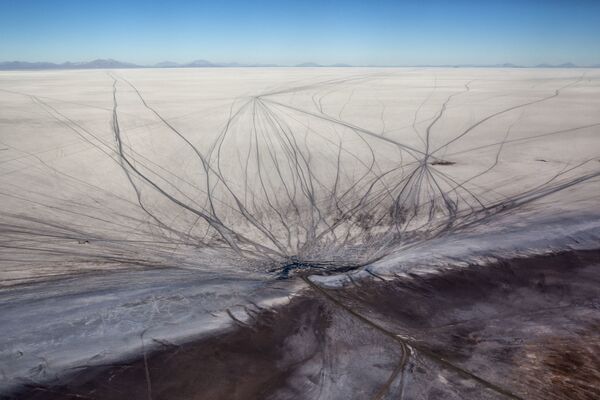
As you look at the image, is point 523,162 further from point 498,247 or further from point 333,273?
point 333,273

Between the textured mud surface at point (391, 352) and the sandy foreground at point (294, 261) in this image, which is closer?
the textured mud surface at point (391, 352)

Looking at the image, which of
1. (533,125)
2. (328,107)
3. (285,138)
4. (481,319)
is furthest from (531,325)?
(328,107)

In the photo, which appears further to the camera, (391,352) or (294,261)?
(294,261)

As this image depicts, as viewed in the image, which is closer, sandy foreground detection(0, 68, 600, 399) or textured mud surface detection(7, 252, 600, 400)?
textured mud surface detection(7, 252, 600, 400)
